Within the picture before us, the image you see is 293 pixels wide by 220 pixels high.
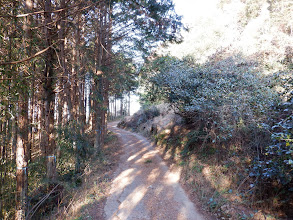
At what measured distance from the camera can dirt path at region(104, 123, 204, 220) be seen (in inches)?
201

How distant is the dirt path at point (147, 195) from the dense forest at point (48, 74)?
2.02m

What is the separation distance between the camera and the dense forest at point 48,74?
13.2ft

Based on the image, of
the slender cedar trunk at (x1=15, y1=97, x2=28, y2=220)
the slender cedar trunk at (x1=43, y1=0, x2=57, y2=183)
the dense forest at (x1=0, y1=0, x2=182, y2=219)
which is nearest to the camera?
the dense forest at (x1=0, y1=0, x2=182, y2=219)

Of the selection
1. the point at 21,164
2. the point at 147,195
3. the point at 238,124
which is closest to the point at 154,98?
the point at 238,124

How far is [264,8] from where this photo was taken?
1894 cm

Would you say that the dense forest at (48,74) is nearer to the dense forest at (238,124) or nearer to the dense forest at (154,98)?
the dense forest at (154,98)

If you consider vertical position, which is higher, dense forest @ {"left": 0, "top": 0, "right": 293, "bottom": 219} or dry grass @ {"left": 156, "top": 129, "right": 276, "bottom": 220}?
A: dense forest @ {"left": 0, "top": 0, "right": 293, "bottom": 219}

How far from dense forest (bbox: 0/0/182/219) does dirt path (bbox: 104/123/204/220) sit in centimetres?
202

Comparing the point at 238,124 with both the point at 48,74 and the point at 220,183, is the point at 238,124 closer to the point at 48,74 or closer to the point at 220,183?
the point at 220,183

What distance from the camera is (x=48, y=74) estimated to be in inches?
271

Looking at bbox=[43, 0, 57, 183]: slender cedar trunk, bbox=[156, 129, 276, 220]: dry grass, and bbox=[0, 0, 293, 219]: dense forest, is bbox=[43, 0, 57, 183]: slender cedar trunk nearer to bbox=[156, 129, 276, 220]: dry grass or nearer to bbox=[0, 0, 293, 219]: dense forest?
bbox=[0, 0, 293, 219]: dense forest

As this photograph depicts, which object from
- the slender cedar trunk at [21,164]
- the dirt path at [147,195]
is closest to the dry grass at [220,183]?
the dirt path at [147,195]

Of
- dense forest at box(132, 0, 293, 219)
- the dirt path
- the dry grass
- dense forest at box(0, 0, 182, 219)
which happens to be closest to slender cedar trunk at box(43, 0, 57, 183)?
dense forest at box(0, 0, 182, 219)

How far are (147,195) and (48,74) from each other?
5.70 meters
